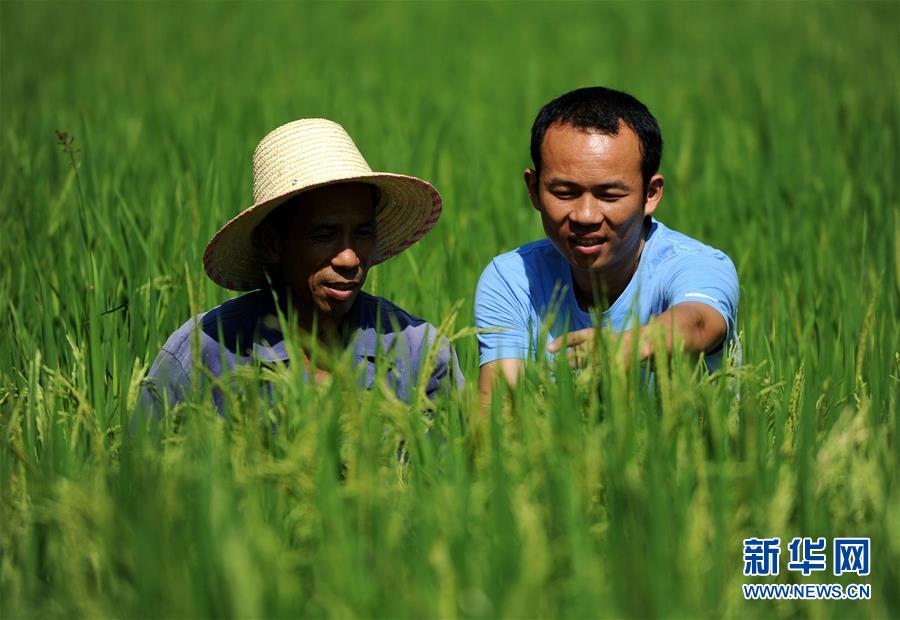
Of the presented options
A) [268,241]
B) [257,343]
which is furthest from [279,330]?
[268,241]

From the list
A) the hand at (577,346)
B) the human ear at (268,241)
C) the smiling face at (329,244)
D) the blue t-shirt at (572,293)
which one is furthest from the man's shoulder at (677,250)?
the human ear at (268,241)

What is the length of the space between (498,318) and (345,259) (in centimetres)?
44

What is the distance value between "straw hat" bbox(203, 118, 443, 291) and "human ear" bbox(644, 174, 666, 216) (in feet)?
1.49

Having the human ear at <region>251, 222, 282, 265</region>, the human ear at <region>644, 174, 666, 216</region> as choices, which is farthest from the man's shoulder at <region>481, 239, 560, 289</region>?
the human ear at <region>251, 222, 282, 265</region>

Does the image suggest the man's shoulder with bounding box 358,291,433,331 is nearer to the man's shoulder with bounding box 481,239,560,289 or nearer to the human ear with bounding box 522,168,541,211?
the man's shoulder with bounding box 481,239,560,289

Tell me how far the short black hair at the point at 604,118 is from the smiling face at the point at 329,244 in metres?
0.40

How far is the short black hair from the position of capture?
259 centimetres

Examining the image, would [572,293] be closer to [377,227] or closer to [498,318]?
[498,318]

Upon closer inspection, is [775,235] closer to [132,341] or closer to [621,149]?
[621,149]

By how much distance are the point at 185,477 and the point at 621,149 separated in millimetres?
1180

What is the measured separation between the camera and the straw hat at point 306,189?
8.21 ft

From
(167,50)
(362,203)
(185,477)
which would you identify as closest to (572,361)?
(362,203)

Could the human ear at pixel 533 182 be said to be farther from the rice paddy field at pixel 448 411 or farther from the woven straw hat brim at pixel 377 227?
the rice paddy field at pixel 448 411

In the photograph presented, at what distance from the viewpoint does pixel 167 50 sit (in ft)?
26.7
